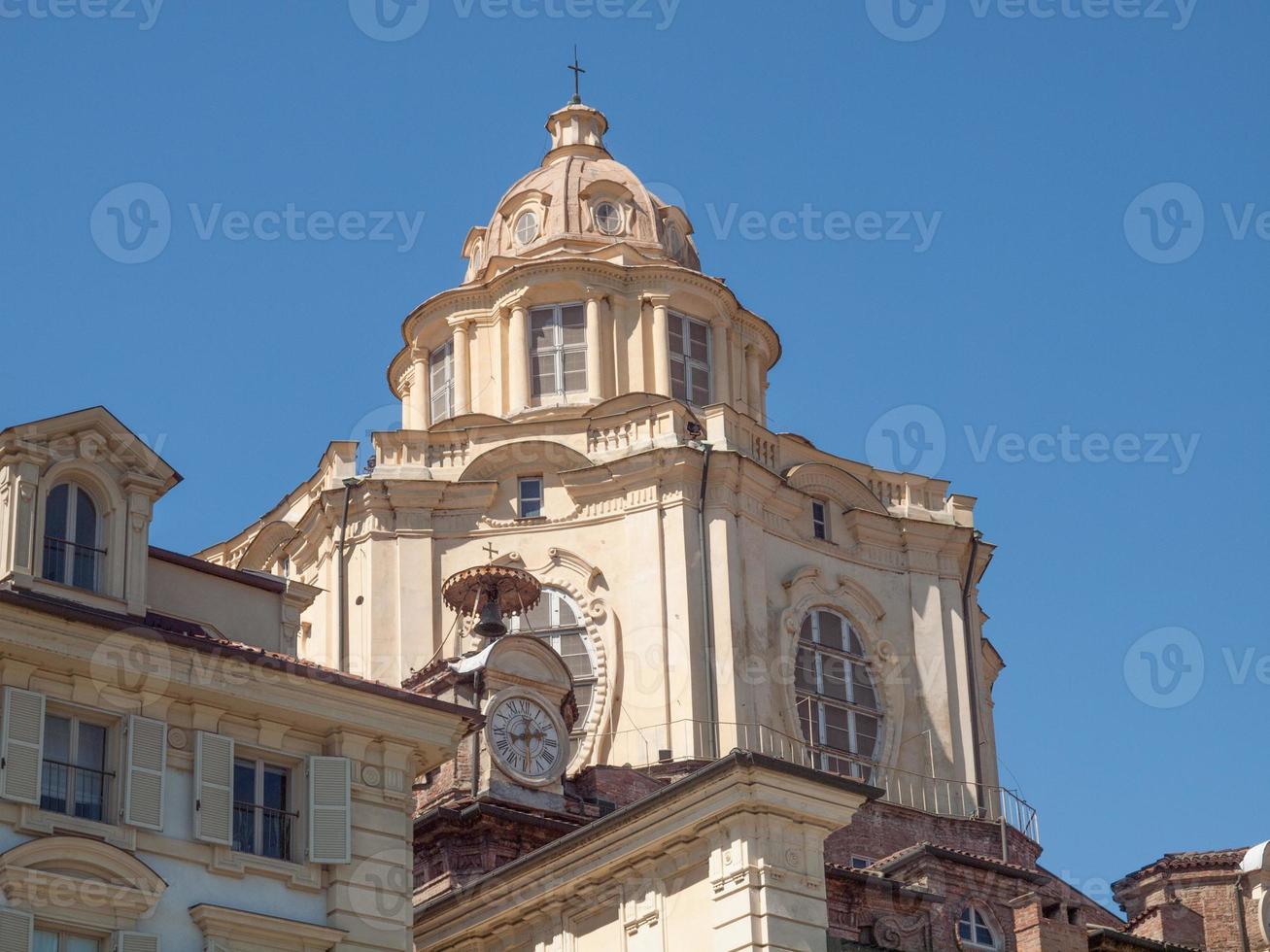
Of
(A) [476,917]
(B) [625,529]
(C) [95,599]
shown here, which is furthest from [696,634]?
(C) [95,599]

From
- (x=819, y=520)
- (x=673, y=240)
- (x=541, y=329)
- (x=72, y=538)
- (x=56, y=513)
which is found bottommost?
(x=72, y=538)

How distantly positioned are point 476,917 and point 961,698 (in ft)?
87.3

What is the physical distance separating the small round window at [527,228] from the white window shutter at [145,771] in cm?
3765

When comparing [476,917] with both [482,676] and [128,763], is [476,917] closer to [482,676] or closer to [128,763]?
[128,763]

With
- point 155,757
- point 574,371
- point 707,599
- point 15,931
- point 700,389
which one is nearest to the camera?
point 15,931

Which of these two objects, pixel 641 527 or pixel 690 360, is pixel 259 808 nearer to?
pixel 641 527

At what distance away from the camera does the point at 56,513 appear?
33.7m

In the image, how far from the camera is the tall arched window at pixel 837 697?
61000mm

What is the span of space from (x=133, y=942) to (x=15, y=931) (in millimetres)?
1415

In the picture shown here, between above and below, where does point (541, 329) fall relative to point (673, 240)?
below

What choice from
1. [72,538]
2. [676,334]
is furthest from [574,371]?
[72,538]

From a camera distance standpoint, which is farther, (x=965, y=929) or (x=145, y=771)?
(x=965, y=929)

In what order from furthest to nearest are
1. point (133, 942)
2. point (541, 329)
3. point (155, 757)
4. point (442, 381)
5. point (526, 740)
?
point (442, 381), point (541, 329), point (526, 740), point (155, 757), point (133, 942)

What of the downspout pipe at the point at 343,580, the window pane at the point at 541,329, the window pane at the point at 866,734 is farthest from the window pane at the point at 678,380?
the window pane at the point at 866,734
